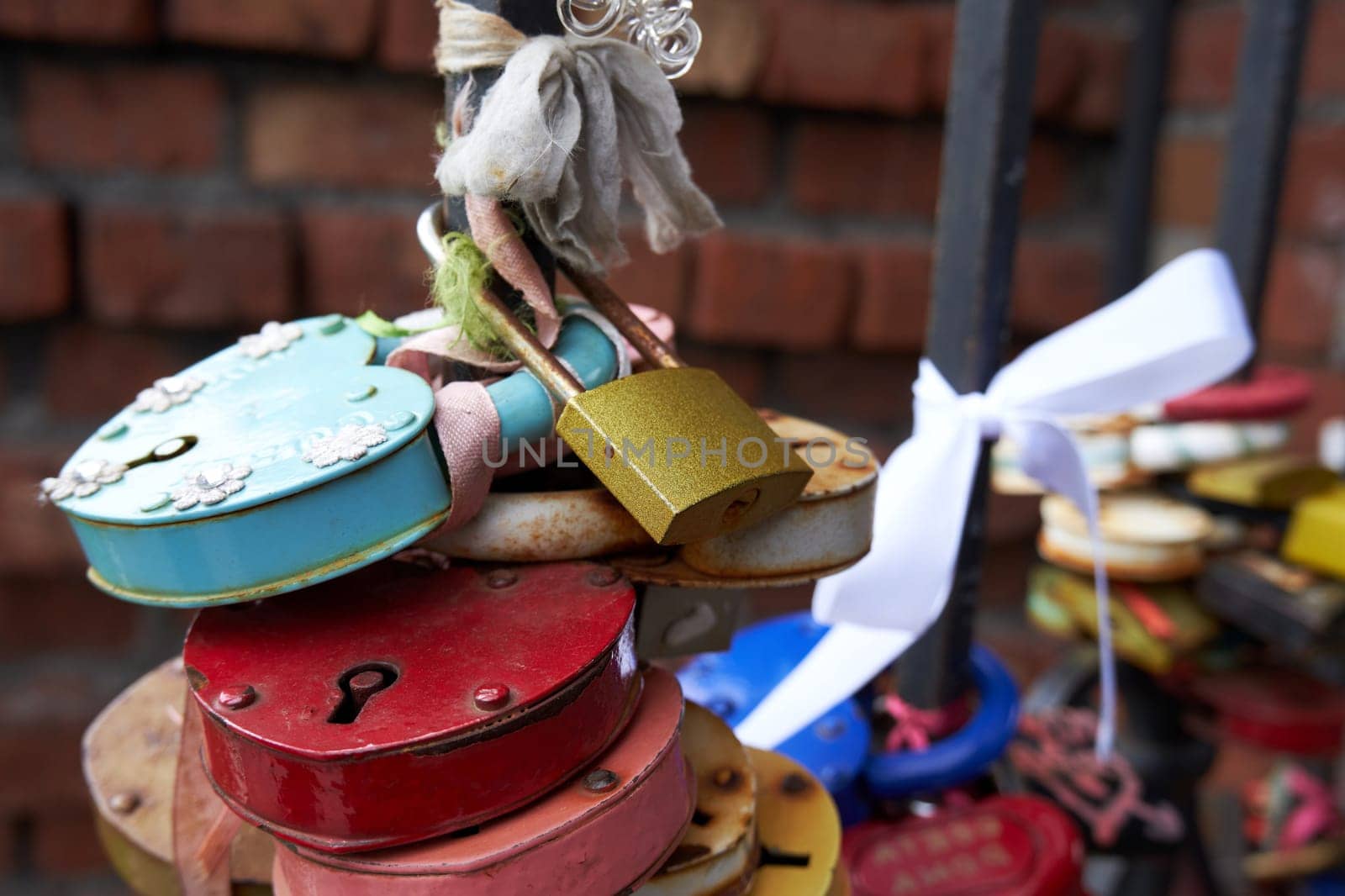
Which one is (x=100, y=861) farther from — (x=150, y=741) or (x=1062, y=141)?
(x=1062, y=141)

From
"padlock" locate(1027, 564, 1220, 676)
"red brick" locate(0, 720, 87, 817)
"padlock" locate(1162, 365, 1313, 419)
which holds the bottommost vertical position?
"red brick" locate(0, 720, 87, 817)

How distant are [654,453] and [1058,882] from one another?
290 millimetres

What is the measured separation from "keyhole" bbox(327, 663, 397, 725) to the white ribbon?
198mm

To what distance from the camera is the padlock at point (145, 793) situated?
12.7 inches

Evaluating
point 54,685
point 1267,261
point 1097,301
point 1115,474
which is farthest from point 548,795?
point 1097,301

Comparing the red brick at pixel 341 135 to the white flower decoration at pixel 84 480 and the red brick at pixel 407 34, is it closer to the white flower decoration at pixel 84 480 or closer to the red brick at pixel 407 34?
the red brick at pixel 407 34

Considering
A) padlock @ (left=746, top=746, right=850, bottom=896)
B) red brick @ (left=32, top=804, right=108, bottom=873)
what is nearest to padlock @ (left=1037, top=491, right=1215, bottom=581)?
padlock @ (left=746, top=746, right=850, bottom=896)

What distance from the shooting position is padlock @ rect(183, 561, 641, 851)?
0.24 metres

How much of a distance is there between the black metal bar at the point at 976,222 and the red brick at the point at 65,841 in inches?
31.7

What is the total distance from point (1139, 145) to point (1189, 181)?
0.16 metres

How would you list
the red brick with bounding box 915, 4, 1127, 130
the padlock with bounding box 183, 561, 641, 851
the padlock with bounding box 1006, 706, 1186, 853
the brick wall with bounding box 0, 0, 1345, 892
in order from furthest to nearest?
the red brick with bounding box 915, 4, 1127, 130, the brick wall with bounding box 0, 0, 1345, 892, the padlock with bounding box 1006, 706, 1186, 853, the padlock with bounding box 183, 561, 641, 851

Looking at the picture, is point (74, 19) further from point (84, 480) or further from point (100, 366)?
point (84, 480)

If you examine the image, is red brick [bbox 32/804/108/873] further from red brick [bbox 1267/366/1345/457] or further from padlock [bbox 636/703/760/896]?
red brick [bbox 1267/366/1345/457]

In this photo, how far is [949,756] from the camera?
481 mm
